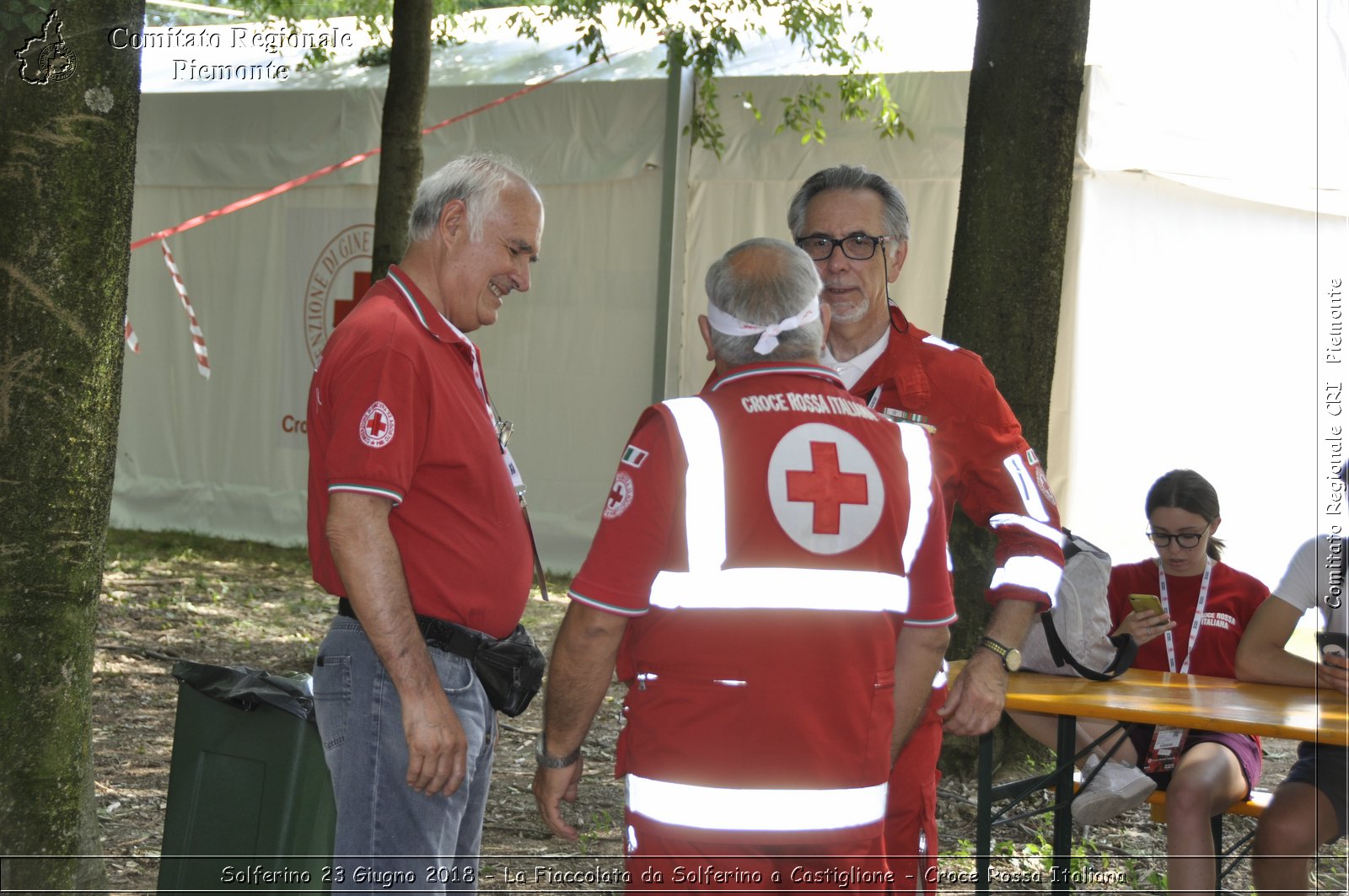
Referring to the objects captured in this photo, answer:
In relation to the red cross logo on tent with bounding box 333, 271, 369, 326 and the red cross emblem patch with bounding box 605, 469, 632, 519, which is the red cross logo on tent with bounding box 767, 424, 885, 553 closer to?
the red cross emblem patch with bounding box 605, 469, 632, 519

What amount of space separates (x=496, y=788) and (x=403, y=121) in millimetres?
3448

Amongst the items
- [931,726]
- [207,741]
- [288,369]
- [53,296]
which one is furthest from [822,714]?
[288,369]

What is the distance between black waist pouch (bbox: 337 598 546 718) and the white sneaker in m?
1.90

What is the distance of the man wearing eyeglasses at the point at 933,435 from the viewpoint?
2762 mm

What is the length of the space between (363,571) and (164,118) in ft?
33.8

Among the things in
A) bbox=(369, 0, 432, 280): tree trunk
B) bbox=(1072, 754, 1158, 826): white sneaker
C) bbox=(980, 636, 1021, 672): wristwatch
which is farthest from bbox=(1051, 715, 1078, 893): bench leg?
bbox=(369, 0, 432, 280): tree trunk

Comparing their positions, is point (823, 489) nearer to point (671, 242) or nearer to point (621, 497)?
point (621, 497)

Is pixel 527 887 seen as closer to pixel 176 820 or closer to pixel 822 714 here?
pixel 176 820

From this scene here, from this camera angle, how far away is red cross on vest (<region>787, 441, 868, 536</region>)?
2.20m

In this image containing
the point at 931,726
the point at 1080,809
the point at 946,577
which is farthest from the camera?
the point at 1080,809

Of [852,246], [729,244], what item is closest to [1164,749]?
[852,246]

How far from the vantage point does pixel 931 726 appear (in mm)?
2768

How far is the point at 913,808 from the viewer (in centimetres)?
274

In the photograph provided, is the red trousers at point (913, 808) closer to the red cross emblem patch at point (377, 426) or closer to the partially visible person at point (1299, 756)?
the partially visible person at point (1299, 756)
